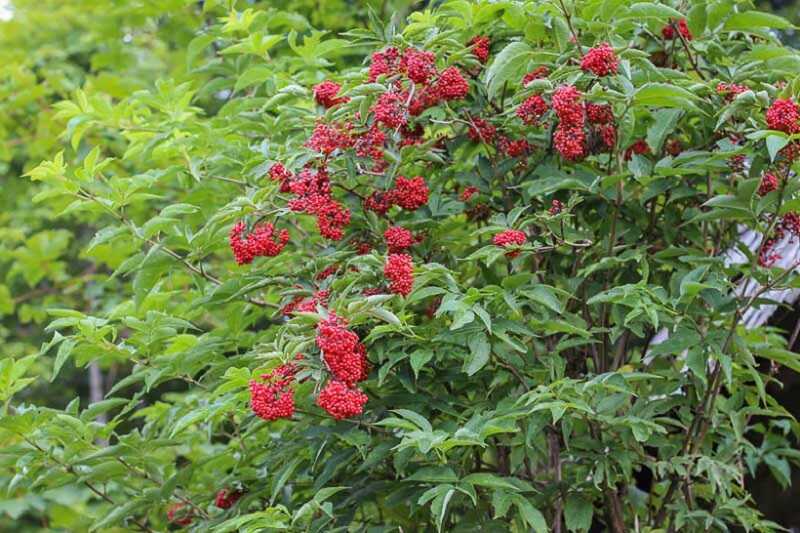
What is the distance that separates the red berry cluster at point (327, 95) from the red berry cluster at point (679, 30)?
89cm

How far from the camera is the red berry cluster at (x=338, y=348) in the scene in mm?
1911

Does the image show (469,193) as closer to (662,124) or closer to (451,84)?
(451,84)

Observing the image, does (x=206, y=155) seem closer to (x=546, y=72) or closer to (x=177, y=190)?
(x=546, y=72)

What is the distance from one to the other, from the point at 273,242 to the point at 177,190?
7.80 ft

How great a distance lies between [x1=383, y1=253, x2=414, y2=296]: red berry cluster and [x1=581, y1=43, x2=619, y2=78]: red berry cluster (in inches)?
23.0

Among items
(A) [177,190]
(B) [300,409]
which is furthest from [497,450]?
(A) [177,190]

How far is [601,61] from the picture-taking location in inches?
83.7

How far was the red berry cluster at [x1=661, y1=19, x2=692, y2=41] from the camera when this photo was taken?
2.59 m

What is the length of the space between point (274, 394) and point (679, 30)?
147 centimetres

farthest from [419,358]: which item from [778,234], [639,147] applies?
[778,234]

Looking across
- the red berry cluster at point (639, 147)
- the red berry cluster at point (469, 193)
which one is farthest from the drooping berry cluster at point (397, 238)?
the red berry cluster at point (639, 147)

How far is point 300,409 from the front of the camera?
2324 mm

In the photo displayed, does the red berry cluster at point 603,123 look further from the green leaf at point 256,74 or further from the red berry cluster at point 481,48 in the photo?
the green leaf at point 256,74

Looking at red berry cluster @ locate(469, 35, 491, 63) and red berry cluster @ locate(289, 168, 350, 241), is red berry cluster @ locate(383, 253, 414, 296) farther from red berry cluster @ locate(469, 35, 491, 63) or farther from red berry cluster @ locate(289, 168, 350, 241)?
red berry cluster @ locate(469, 35, 491, 63)
